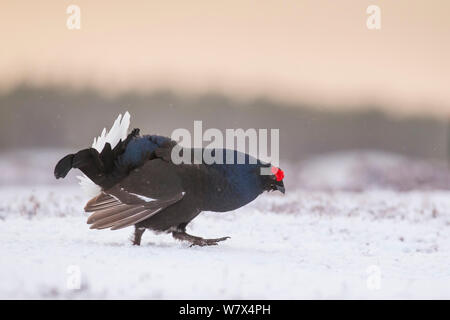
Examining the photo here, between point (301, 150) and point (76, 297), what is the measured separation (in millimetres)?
29337

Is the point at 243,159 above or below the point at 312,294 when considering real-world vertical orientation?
above

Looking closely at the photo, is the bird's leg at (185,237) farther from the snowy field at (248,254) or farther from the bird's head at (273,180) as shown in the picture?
the bird's head at (273,180)

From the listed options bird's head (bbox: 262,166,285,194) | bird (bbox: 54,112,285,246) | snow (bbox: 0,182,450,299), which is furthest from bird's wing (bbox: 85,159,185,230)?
bird's head (bbox: 262,166,285,194)

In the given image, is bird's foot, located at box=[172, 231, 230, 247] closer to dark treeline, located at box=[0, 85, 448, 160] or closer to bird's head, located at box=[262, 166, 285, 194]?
bird's head, located at box=[262, 166, 285, 194]

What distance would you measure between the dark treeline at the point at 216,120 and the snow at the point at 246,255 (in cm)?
2239

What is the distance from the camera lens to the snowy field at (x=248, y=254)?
18.3ft

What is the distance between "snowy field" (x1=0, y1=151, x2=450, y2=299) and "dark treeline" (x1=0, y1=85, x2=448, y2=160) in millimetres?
21863

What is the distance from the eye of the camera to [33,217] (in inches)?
402

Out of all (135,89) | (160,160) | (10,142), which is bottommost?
Result: (160,160)

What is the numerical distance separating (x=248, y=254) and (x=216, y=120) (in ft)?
92.8

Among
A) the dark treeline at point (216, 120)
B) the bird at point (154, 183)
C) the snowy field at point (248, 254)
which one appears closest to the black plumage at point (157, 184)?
the bird at point (154, 183)

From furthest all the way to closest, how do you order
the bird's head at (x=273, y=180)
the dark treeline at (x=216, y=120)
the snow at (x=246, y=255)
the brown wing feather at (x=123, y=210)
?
the dark treeline at (x=216, y=120), the bird's head at (x=273, y=180), the brown wing feather at (x=123, y=210), the snow at (x=246, y=255)
